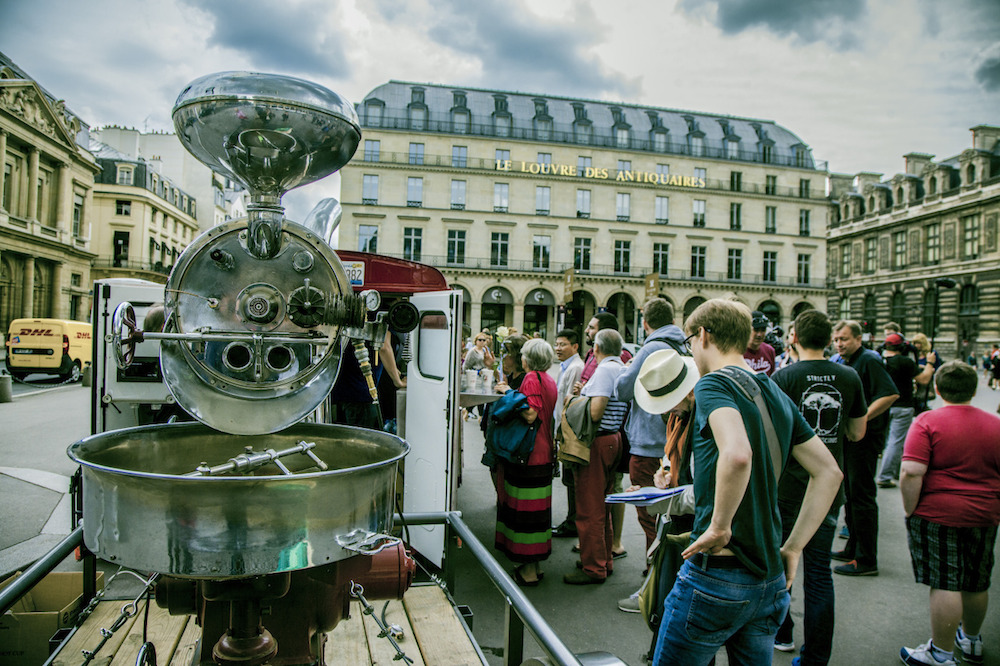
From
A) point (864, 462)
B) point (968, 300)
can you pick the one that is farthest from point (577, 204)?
point (864, 462)

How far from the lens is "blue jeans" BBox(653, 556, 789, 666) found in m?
2.22

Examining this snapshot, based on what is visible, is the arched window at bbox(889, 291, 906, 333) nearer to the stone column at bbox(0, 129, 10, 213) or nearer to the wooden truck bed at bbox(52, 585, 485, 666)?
the wooden truck bed at bbox(52, 585, 485, 666)

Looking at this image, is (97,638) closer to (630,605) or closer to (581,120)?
(630,605)

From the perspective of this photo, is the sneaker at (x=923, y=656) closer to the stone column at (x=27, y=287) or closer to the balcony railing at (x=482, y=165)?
the balcony railing at (x=482, y=165)

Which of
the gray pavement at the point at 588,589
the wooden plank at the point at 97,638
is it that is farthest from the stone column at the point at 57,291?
the wooden plank at the point at 97,638

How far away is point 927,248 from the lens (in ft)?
156

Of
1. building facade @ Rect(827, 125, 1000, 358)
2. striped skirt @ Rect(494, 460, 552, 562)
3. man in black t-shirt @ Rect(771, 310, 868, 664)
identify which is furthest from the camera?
building facade @ Rect(827, 125, 1000, 358)

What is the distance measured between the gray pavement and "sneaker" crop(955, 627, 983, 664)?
4.9 inches

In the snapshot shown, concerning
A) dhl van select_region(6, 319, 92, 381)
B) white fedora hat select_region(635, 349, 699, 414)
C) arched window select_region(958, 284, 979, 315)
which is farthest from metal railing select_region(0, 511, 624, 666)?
arched window select_region(958, 284, 979, 315)

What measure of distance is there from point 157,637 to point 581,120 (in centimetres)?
5171

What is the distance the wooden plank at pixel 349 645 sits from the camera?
2723mm

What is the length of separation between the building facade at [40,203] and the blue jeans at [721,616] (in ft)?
144

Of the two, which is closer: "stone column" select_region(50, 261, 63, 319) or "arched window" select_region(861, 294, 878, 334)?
"stone column" select_region(50, 261, 63, 319)

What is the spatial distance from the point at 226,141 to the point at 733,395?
6.65 ft
